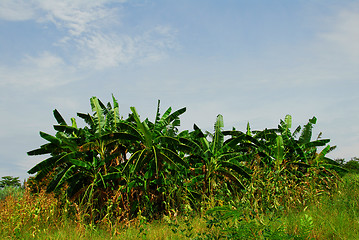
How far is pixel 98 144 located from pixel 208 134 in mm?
3591

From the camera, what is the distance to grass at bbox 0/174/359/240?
5.11m

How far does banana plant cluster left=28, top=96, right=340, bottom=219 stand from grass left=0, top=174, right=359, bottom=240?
61 centimetres

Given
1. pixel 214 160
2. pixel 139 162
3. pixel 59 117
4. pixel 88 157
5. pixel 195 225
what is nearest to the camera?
pixel 195 225

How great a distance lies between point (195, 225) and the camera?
666 cm

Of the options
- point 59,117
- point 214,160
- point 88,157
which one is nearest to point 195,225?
point 214,160

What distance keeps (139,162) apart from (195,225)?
239 cm

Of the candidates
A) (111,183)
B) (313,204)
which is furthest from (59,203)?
(313,204)

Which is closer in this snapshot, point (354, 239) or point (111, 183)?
point (354, 239)

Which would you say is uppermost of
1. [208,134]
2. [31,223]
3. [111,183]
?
[208,134]

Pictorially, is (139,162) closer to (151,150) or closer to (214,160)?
(151,150)

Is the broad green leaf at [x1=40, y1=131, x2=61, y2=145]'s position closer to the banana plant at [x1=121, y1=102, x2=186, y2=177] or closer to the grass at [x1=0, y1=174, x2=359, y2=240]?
the grass at [x1=0, y1=174, x2=359, y2=240]

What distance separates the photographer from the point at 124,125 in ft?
29.0

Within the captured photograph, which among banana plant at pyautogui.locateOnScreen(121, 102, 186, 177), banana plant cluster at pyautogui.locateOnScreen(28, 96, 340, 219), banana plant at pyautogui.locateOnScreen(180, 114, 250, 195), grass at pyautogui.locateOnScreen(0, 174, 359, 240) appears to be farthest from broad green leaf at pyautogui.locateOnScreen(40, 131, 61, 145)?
banana plant at pyautogui.locateOnScreen(180, 114, 250, 195)

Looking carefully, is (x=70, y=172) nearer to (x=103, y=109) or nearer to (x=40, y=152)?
(x=40, y=152)
